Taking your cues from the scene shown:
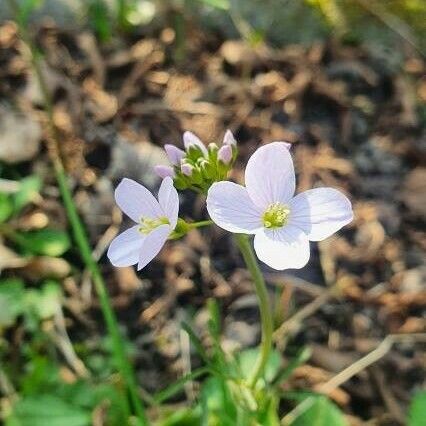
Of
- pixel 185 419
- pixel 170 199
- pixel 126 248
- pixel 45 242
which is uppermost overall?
pixel 170 199

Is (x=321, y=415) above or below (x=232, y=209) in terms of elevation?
below

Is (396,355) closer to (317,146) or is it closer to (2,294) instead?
(317,146)

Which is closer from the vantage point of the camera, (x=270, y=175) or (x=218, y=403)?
(x=270, y=175)

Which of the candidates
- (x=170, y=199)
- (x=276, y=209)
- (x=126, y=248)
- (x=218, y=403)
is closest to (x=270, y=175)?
(x=276, y=209)

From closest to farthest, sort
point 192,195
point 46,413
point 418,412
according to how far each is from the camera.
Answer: point 418,412 → point 46,413 → point 192,195

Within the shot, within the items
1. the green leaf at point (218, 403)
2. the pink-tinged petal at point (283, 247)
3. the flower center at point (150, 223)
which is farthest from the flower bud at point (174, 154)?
the green leaf at point (218, 403)

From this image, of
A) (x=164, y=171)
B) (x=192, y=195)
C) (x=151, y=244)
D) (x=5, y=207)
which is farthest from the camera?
(x=192, y=195)

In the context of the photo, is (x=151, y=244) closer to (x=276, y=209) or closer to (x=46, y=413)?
(x=276, y=209)

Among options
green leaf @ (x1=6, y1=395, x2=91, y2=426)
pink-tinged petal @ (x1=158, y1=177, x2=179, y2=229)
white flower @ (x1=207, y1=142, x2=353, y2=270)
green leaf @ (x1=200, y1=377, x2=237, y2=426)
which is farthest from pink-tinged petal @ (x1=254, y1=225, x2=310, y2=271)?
green leaf @ (x1=6, y1=395, x2=91, y2=426)
